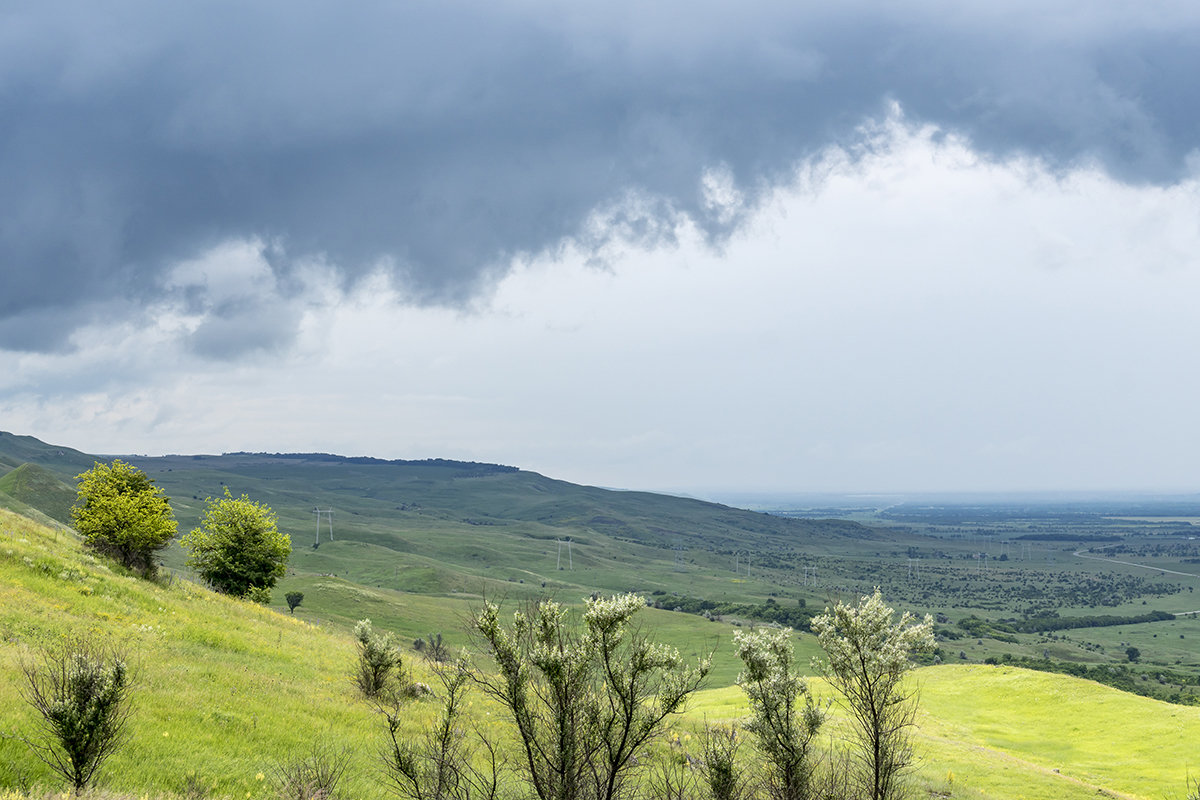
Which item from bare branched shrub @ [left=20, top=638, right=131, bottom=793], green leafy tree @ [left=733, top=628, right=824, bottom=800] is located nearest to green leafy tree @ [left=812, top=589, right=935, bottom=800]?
green leafy tree @ [left=733, top=628, right=824, bottom=800]

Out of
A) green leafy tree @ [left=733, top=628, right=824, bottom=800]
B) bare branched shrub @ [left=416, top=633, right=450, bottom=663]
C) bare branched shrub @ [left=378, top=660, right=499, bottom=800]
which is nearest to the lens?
bare branched shrub @ [left=378, top=660, right=499, bottom=800]

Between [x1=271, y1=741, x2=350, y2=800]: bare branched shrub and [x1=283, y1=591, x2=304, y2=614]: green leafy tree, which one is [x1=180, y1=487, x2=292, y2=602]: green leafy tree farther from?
[x1=283, y1=591, x2=304, y2=614]: green leafy tree

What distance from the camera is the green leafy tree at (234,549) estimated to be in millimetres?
56188

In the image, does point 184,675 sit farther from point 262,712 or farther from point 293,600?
point 293,600

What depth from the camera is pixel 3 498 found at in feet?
424

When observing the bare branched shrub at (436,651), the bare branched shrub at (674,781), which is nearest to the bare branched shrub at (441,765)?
the bare branched shrub at (674,781)

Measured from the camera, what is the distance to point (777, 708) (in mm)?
22594

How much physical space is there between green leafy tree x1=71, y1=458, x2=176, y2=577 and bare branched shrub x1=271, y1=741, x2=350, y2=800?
3042 cm

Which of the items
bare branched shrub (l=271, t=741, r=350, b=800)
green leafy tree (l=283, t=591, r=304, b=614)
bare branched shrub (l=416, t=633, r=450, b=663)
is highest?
bare branched shrub (l=271, t=741, r=350, b=800)

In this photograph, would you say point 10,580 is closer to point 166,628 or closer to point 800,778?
point 166,628

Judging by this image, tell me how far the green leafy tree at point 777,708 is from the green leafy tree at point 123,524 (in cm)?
4236

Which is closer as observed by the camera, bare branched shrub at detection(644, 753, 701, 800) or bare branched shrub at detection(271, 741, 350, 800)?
bare branched shrub at detection(271, 741, 350, 800)

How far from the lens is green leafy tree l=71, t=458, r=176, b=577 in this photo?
1857 inches

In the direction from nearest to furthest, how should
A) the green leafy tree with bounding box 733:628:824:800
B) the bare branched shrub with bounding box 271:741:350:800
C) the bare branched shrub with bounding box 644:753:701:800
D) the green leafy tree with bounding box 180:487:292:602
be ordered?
the bare branched shrub with bounding box 271:741:350:800 → the bare branched shrub with bounding box 644:753:701:800 → the green leafy tree with bounding box 733:628:824:800 → the green leafy tree with bounding box 180:487:292:602
